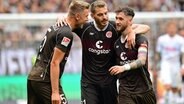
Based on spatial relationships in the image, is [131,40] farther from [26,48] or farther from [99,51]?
[26,48]

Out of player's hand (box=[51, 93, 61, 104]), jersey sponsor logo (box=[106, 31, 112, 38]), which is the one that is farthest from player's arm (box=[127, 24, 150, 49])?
player's hand (box=[51, 93, 61, 104])

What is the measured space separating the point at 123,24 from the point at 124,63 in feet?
1.91

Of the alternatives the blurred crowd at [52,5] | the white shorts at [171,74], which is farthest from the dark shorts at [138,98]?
the blurred crowd at [52,5]

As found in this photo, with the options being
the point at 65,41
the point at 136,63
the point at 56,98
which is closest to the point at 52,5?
the point at 136,63

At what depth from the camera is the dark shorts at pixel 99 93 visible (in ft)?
36.1

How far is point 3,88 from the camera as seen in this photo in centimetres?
1747

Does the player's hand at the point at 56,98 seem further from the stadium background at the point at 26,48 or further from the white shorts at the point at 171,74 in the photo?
the white shorts at the point at 171,74

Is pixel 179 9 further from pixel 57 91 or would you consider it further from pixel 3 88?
pixel 57 91

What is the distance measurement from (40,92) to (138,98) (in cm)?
156

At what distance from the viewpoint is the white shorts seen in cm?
1853

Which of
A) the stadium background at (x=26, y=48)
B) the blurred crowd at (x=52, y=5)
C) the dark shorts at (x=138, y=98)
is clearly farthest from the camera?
the blurred crowd at (x=52, y=5)

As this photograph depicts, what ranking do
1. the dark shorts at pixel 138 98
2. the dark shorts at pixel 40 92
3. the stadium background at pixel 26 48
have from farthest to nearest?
the stadium background at pixel 26 48, the dark shorts at pixel 138 98, the dark shorts at pixel 40 92

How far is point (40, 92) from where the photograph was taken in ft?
33.1

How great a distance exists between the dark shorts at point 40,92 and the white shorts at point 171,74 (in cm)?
873
